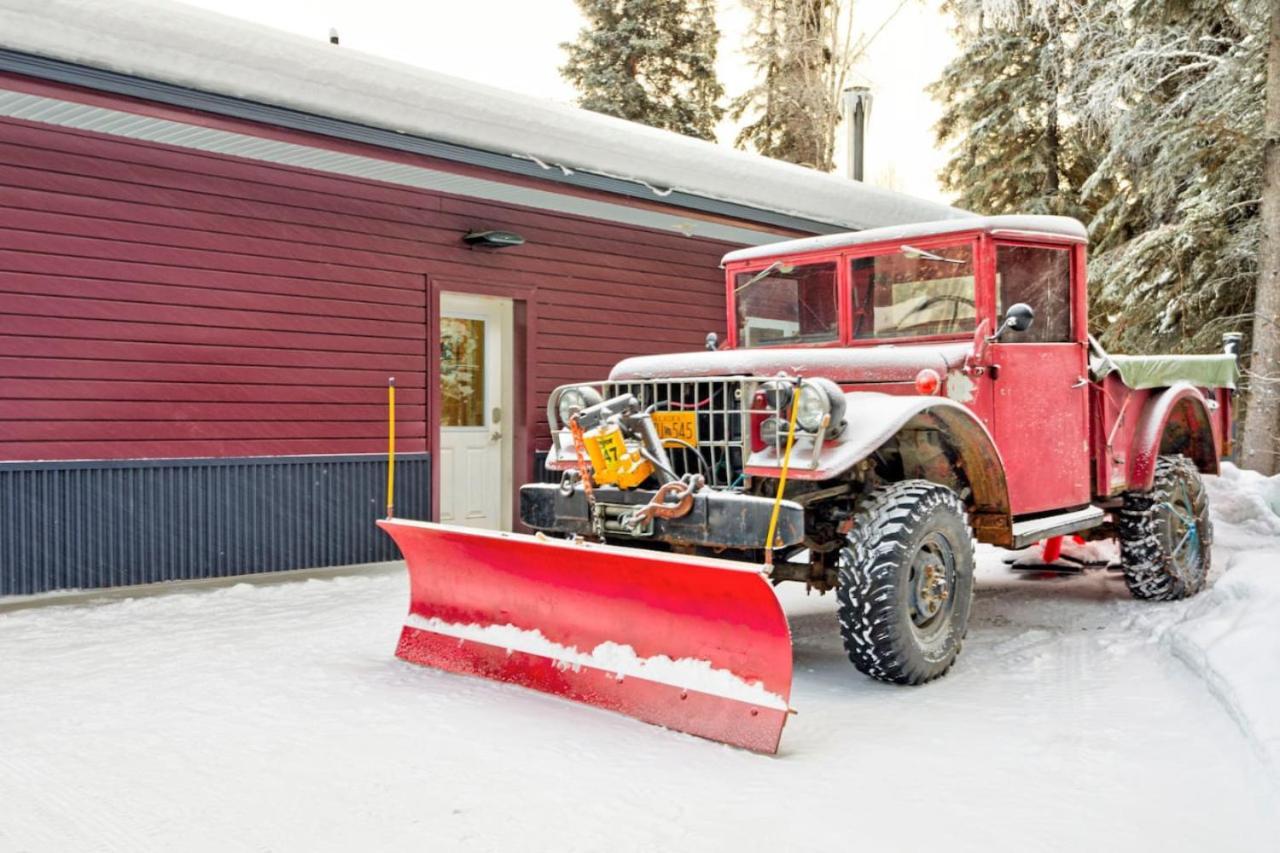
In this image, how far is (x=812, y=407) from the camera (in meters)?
4.09

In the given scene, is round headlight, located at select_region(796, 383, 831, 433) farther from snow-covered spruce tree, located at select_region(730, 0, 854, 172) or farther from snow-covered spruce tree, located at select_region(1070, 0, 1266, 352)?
snow-covered spruce tree, located at select_region(730, 0, 854, 172)

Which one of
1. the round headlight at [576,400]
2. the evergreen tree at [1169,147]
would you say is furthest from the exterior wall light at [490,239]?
the evergreen tree at [1169,147]

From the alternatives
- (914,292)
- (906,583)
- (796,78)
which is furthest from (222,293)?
(796,78)

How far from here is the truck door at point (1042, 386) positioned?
5.00 metres

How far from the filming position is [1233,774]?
3.22 m

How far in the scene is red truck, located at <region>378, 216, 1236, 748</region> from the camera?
4.09m

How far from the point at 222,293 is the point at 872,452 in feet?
15.9

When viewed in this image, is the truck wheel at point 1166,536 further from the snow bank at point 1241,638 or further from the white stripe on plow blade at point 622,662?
the white stripe on plow blade at point 622,662

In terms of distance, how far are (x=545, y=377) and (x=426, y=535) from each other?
14.6ft

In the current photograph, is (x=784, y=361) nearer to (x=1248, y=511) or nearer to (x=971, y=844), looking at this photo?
(x=971, y=844)

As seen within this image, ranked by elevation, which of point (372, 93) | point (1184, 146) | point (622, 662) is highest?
point (1184, 146)

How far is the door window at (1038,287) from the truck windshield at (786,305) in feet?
2.77

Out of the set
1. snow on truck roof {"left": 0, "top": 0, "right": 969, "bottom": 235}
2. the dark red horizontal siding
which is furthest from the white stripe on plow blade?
snow on truck roof {"left": 0, "top": 0, "right": 969, "bottom": 235}

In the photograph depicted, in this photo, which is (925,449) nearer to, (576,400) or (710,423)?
(710,423)
